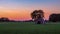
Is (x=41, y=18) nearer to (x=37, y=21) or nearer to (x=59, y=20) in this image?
(x=37, y=21)

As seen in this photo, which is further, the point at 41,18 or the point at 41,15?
the point at 41,15

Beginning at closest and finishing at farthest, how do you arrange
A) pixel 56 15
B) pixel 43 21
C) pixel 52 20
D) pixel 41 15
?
pixel 43 21 < pixel 41 15 < pixel 56 15 < pixel 52 20

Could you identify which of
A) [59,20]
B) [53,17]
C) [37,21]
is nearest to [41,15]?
[37,21]

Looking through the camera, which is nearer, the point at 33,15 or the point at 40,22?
the point at 40,22

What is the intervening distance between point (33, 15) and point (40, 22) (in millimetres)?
8356

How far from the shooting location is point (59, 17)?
128ft

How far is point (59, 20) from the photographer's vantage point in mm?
42375

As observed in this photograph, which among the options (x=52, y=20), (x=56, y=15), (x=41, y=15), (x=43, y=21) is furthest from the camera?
(x=52, y=20)

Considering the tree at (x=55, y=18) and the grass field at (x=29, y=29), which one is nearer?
the grass field at (x=29, y=29)

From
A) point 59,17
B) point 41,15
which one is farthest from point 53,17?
point 41,15

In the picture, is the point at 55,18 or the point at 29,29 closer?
the point at 29,29

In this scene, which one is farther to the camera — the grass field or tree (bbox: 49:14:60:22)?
tree (bbox: 49:14:60:22)

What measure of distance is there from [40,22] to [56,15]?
18.2 feet

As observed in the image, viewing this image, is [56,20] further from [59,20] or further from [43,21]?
[43,21]
